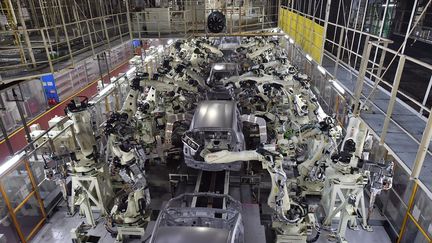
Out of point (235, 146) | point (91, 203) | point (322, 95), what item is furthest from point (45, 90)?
point (322, 95)

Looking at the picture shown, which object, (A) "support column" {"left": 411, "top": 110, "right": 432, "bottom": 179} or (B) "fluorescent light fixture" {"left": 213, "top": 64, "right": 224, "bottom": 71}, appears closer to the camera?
(A) "support column" {"left": 411, "top": 110, "right": 432, "bottom": 179}

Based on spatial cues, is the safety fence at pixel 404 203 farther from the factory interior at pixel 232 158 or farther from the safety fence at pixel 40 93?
the safety fence at pixel 40 93

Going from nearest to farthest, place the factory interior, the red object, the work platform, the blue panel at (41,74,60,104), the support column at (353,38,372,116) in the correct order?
the work platform < the factory interior < the support column at (353,38,372,116) < the red object < the blue panel at (41,74,60,104)

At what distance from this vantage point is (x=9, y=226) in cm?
622

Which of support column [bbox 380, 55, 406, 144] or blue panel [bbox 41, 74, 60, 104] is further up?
support column [bbox 380, 55, 406, 144]

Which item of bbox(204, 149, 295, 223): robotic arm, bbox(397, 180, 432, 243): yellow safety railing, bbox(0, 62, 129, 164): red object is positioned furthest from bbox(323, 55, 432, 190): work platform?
bbox(0, 62, 129, 164): red object

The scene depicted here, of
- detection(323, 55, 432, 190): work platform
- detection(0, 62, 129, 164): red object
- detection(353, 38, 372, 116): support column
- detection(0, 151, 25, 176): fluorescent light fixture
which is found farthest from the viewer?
detection(0, 62, 129, 164): red object

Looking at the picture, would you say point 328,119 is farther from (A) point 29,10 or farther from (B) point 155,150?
(A) point 29,10

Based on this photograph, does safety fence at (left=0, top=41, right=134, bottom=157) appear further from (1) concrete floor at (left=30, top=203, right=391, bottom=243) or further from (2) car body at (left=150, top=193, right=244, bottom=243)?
(2) car body at (left=150, top=193, right=244, bottom=243)

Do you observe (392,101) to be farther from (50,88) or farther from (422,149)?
(50,88)

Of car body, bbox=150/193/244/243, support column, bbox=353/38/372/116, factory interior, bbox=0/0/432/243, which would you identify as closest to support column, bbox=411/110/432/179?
factory interior, bbox=0/0/432/243

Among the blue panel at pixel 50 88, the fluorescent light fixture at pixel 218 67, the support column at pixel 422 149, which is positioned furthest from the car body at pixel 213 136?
the blue panel at pixel 50 88

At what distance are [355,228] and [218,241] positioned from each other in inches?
150

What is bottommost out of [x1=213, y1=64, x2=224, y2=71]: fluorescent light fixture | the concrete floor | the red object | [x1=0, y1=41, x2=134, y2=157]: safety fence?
the red object
